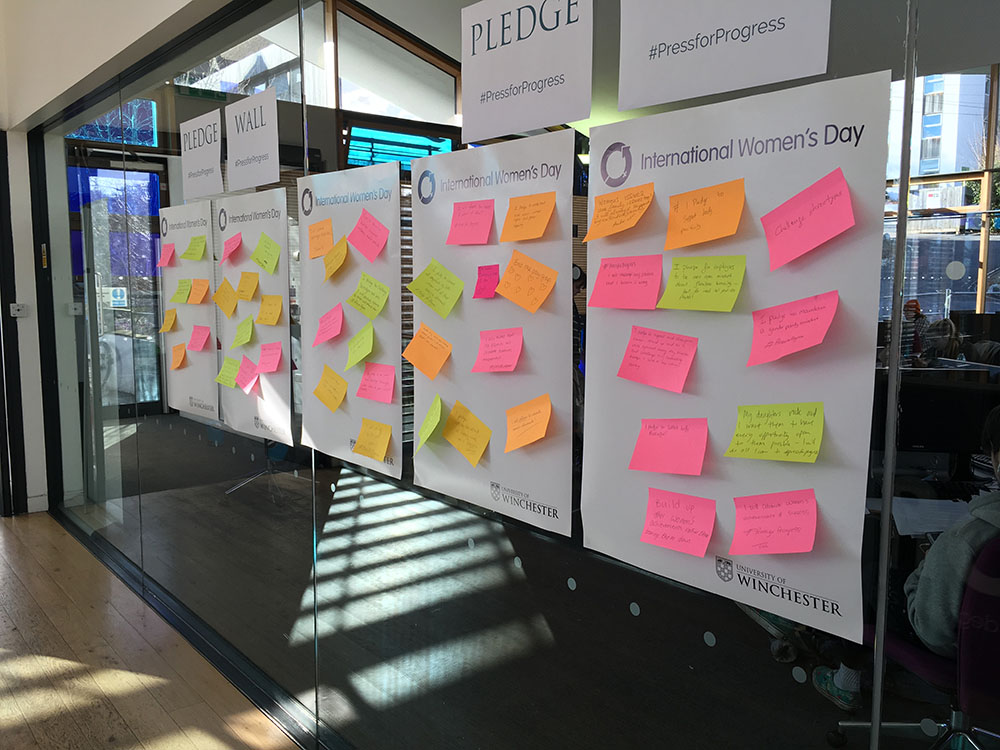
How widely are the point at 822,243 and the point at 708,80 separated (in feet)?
1.13

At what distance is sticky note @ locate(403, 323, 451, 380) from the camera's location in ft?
6.09

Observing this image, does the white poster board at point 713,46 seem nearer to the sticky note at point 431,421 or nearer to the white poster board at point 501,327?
the white poster board at point 501,327

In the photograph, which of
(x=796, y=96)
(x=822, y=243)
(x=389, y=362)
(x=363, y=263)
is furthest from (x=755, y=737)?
(x=363, y=263)

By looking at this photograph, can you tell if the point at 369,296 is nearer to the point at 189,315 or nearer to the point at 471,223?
the point at 471,223

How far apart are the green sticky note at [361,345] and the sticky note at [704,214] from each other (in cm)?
98

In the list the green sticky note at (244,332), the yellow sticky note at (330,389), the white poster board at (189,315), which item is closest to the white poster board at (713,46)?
the yellow sticky note at (330,389)

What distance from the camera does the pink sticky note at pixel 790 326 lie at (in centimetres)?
116

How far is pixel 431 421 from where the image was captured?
189 centimetres

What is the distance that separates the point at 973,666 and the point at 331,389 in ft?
5.47

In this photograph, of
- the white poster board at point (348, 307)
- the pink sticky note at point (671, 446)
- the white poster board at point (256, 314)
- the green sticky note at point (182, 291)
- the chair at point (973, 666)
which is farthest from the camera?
the green sticky note at point (182, 291)

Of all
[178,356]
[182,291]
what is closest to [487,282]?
[182,291]

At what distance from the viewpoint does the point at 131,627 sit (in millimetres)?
3381

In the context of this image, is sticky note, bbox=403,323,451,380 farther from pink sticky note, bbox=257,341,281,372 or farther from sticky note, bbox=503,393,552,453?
pink sticky note, bbox=257,341,281,372

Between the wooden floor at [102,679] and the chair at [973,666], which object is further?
the wooden floor at [102,679]
